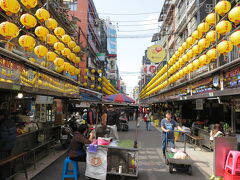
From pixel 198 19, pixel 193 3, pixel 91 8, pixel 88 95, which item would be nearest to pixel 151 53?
pixel 198 19

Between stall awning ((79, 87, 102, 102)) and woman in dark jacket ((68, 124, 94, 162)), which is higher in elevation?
stall awning ((79, 87, 102, 102))

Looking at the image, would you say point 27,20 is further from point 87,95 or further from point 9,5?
point 87,95

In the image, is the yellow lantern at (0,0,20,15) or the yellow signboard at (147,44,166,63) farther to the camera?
the yellow signboard at (147,44,166,63)

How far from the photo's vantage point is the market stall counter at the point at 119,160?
6008 mm

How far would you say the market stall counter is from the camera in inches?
237

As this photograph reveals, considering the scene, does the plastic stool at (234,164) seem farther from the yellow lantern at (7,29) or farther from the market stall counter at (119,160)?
the yellow lantern at (7,29)

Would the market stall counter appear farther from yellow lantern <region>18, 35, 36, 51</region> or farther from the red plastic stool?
yellow lantern <region>18, 35, 36, 51</region>

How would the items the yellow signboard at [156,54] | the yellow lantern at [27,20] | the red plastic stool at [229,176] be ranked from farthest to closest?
1. the yellow signboard at [156,54]
2. the yellow lantern at [27,20]
3. the red plastic stool at [229,176]

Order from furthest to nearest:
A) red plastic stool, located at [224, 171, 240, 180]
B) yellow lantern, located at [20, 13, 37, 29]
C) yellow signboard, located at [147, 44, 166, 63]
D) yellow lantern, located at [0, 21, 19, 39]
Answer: yellow signboard, located at [147, 44, 166, 63] < yellow lantern, located at [20, 13, 37, 29] < yellow lantern, located at [0, 21, 19, 39] < red plastic stool, located at [224, 171, 240, 180]

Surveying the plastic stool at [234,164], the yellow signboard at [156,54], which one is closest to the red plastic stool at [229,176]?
the plastic stool at [234,164]

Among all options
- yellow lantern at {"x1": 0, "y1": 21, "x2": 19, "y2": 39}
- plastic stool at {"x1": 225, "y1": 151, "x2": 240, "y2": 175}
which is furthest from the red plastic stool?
yellow lantern at {"x1": 0, "y1": 21, "x2": 19, "y2": 39}

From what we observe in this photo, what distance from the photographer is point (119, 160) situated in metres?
6.24

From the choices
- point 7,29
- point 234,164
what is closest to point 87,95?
point 7,29

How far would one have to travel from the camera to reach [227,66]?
8.84 m
